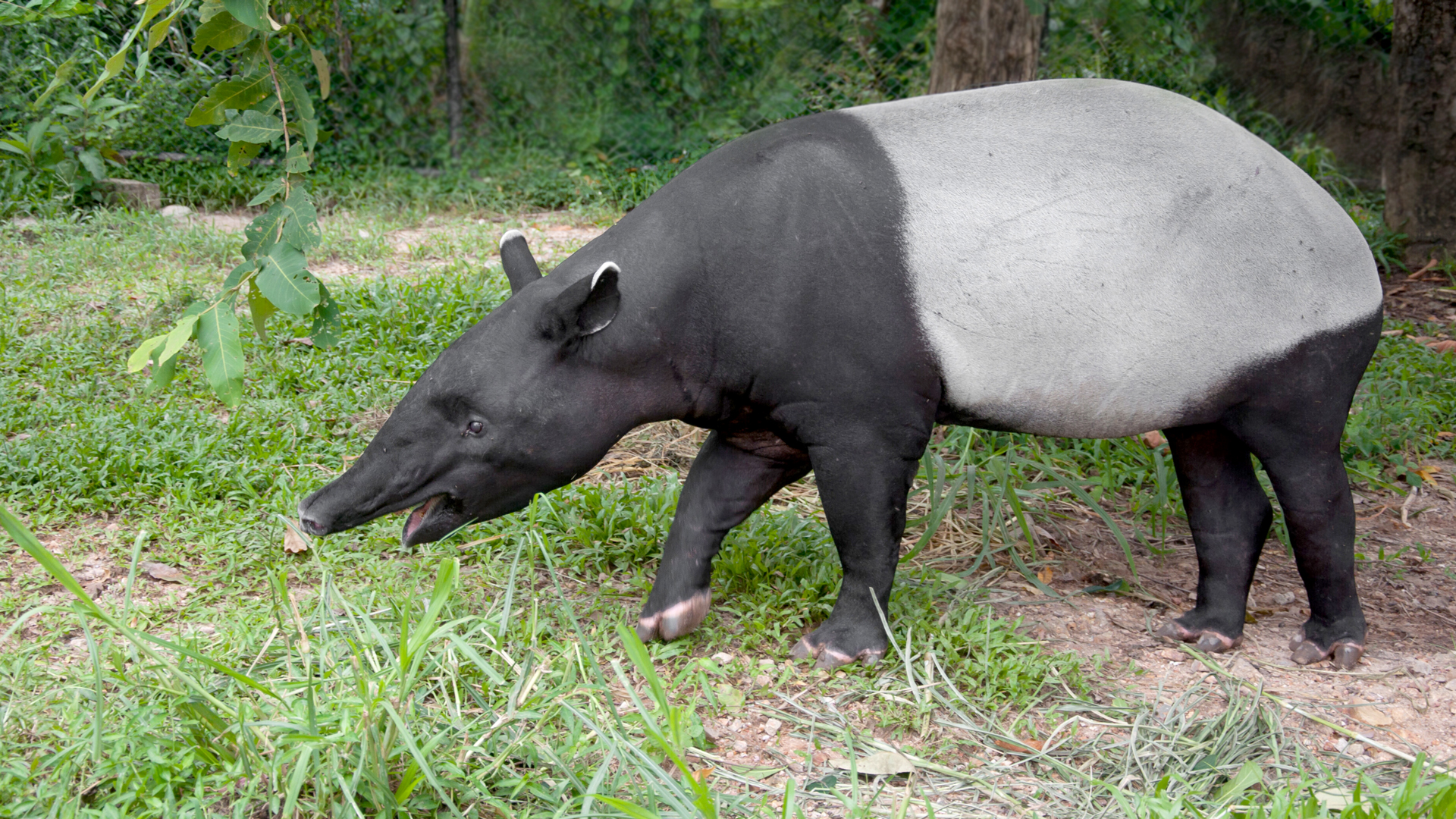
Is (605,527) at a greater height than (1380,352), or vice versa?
(605,527)

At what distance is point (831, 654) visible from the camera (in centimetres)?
336

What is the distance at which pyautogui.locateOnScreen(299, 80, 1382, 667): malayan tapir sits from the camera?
3.07m

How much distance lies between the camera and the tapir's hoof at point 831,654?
3354mm

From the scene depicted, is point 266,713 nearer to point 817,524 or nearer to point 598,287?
point 598,287

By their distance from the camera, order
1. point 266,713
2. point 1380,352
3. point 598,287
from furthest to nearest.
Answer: point 1380,352
point 598,287
point 266,713

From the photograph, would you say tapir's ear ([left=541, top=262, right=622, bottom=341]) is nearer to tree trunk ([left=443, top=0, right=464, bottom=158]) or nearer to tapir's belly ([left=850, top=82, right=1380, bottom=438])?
tapir's belly ([left=850, top=82, right=1380, bottom=438])

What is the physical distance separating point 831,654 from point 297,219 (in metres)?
1.96

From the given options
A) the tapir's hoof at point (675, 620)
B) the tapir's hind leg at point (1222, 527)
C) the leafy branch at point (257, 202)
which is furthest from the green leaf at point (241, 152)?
the tapir's hind leg at point (1222, 527)

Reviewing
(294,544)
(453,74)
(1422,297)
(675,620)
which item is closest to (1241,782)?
(675,620)

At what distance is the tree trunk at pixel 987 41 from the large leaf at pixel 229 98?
3815mm

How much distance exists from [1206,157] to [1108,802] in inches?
67.6

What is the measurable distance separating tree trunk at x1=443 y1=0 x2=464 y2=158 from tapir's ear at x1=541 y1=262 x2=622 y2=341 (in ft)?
22.2

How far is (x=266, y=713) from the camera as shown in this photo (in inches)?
99.7

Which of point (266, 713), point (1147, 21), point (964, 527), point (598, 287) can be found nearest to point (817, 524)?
point (964, 527)
